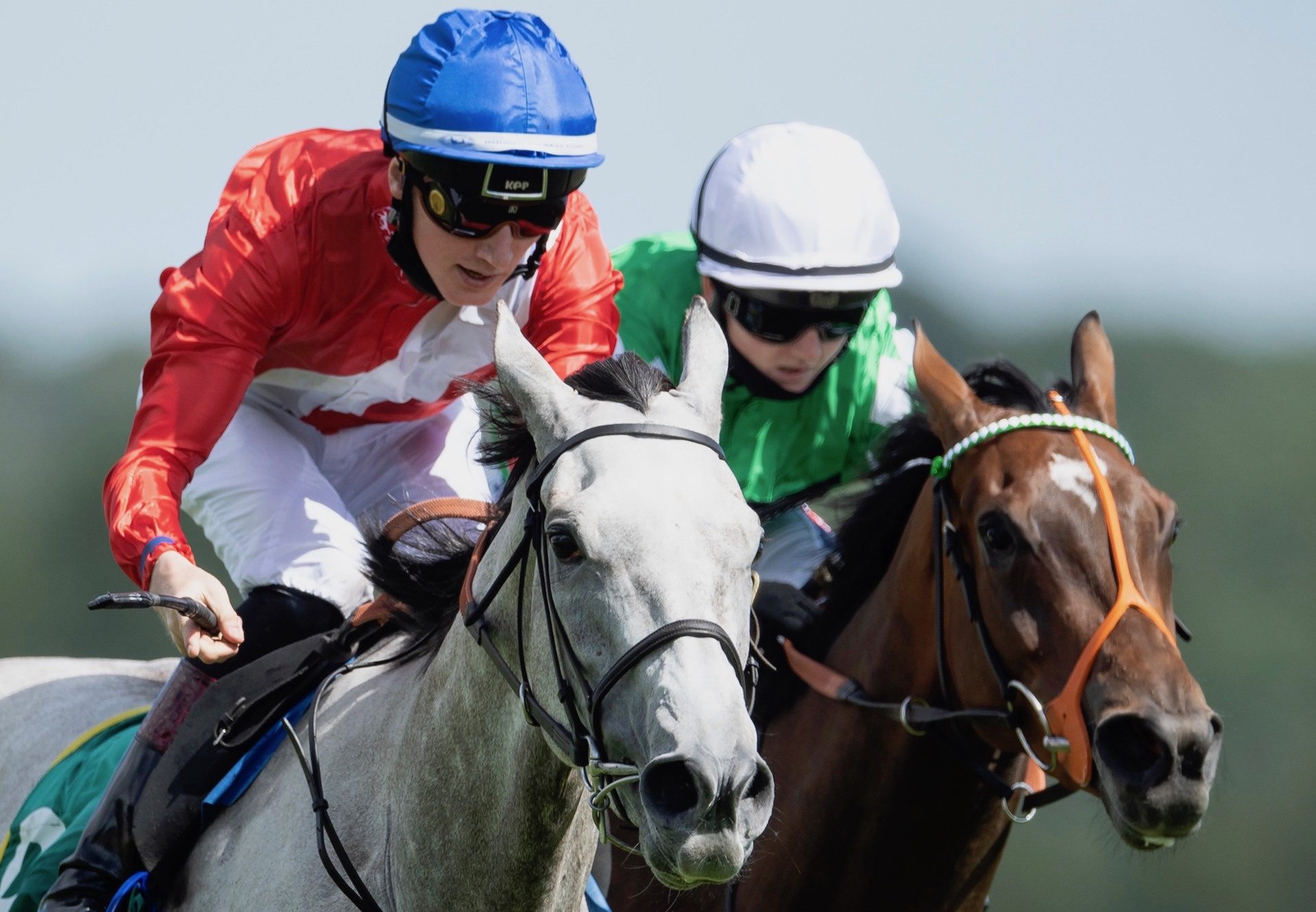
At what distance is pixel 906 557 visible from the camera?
A: 483 centimetres

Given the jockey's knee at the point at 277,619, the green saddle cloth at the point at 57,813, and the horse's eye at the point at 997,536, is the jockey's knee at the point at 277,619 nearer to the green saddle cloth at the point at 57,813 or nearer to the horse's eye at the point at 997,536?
the green saddle cloth at the point at 57,813

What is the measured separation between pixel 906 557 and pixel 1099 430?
618 mm

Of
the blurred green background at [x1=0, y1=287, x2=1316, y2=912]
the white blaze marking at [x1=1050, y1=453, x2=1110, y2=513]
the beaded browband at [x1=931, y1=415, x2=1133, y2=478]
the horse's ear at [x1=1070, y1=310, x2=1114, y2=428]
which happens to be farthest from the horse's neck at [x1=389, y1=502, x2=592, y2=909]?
the blurred green background at [x1=0, y1=287, x2=1316, y2=912]

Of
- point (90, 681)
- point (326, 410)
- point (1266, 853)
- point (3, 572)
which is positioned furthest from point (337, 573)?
point (3, 572)

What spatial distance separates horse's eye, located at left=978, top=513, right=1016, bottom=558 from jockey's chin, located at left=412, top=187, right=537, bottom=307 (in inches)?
52.1

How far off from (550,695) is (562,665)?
0.08 metres

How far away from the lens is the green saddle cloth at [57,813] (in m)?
4.15

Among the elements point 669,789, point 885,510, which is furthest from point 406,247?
point 669,789

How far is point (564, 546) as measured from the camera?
3.01 metres

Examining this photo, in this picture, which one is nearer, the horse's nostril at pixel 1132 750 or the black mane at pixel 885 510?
the horse's nostril at pixel 1132 750

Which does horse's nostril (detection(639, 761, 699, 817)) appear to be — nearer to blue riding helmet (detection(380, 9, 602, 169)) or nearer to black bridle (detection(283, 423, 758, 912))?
black bridle (detection(283, 423, 758, 912))

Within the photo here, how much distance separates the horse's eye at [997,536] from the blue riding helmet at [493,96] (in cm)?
134

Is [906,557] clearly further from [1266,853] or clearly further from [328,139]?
[1266,853]

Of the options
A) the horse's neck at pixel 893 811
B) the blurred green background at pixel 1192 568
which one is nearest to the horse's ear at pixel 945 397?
the horse's neck at pixel 893 811
